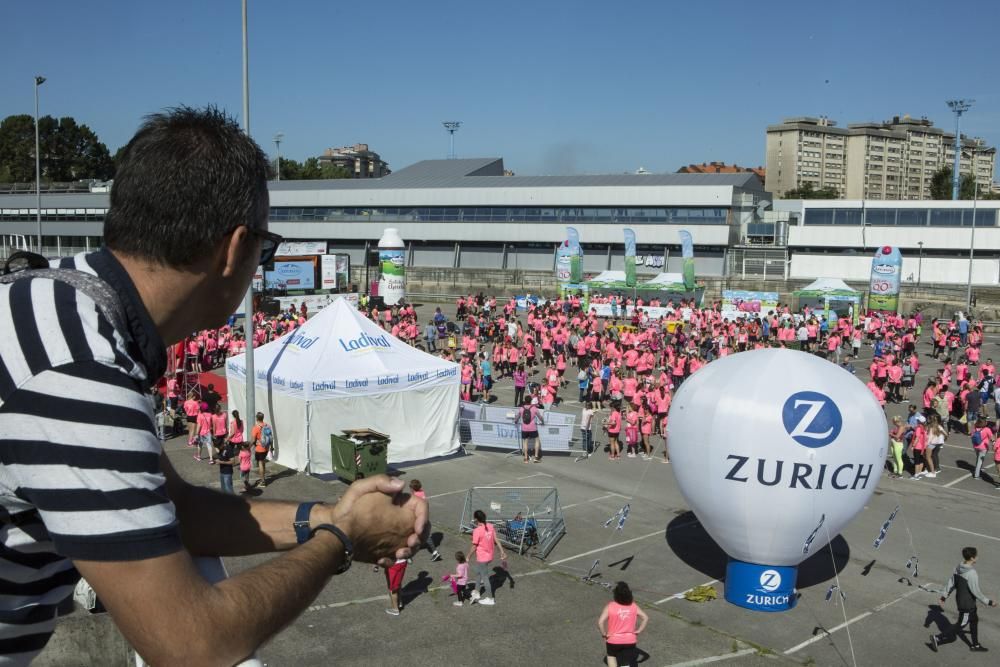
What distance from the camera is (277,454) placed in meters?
19.1

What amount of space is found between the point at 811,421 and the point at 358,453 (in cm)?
944

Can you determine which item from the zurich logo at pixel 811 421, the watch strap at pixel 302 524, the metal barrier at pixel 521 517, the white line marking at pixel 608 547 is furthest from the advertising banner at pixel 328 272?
the watch strap at pixel 302 524

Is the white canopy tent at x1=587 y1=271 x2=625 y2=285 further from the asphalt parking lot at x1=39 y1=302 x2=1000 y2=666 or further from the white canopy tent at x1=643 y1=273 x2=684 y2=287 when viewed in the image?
the asphalt parking lot at x1=39 y1=302 x2=1000 y2=666

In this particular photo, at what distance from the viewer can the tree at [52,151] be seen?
96812 mm

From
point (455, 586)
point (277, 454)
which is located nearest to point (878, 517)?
point (455, 586)

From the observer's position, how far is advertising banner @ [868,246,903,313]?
39.6 m

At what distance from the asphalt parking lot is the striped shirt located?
30.0 feet

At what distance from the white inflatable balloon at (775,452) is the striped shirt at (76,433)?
9.97 meters

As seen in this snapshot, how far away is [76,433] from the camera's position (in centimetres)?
124

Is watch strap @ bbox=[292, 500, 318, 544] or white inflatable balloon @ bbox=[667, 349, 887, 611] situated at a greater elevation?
watch strap @ bbox=[292, 500, 318, 544]

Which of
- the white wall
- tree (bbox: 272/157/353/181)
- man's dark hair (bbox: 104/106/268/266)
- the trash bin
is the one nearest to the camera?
man's dark hair (bbox: 104/106/268/266)

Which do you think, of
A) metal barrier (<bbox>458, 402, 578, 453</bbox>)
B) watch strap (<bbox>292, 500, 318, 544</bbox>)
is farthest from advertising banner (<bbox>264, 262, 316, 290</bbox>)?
watch strap (<bbox>292, 500, 318, 544</bbox>)

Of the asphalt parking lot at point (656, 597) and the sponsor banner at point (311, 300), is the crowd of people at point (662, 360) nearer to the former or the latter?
the sponsor banner at point (311, 300)

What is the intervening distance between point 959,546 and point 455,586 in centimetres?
884
